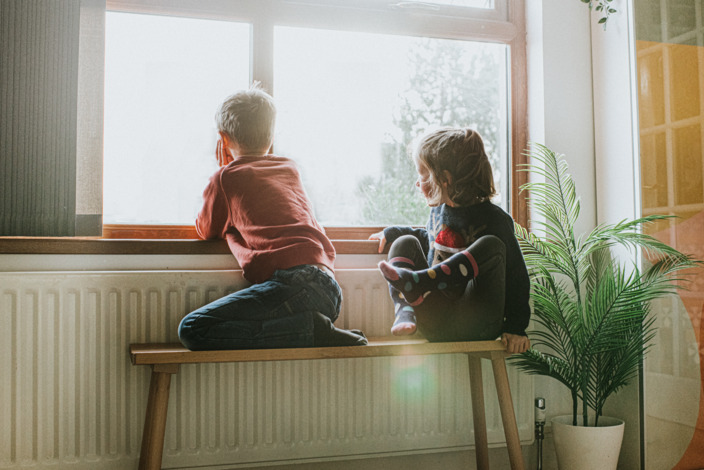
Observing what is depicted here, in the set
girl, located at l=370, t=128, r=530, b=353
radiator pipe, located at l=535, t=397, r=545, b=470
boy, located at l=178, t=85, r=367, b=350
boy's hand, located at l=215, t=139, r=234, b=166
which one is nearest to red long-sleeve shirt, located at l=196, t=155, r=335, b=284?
boy, located at l=178, t=85, r=367, b=350

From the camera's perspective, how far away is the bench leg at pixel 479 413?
6.66 feet

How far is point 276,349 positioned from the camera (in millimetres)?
1659

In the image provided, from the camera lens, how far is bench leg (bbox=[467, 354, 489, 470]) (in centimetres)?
203

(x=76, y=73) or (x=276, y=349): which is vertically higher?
(x=76, y=73)

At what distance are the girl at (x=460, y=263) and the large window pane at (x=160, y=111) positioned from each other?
75 centimetres

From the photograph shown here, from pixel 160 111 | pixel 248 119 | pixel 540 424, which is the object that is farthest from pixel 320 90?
pixel 540 424

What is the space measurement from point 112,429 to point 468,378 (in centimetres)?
117

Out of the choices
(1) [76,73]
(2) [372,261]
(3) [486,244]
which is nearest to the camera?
(3) [486,244]

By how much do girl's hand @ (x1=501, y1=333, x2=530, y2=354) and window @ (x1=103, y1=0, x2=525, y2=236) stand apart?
0.57 m

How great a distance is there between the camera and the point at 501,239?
6.10 ft

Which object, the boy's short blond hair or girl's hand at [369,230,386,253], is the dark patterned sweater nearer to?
girl's hand at [369,230,386,253]

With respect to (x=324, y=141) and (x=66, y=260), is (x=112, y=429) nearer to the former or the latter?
(x=66, y=260)

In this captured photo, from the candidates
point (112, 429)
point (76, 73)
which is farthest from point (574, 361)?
point (76, 73)

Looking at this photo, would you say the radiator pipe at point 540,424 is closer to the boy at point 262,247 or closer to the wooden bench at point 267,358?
the wooden bench at point 267,358
